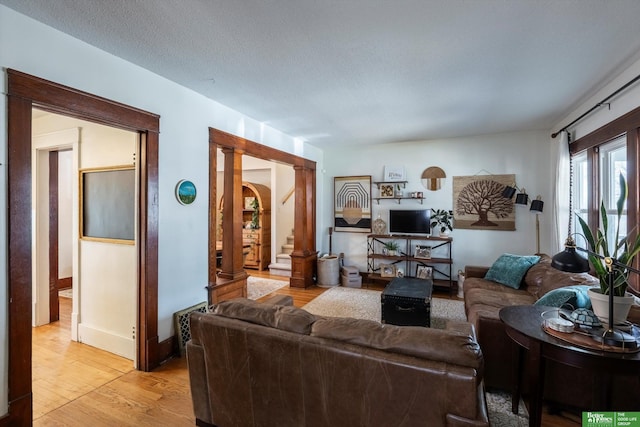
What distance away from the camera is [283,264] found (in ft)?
21.6

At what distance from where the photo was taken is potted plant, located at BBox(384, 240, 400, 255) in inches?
209

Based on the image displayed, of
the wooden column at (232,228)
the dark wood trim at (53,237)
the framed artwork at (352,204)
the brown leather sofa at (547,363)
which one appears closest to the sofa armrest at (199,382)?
the wooden column at (232,228)

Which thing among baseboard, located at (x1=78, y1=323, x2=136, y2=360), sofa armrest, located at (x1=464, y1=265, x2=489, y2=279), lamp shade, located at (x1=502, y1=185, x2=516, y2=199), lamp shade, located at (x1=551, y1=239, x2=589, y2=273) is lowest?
baseboard, located at (x1=78, y1=323, x2=136, y2=360)

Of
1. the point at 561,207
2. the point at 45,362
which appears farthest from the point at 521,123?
the point at 45,362

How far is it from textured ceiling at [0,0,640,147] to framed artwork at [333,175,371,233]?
7.79 feet

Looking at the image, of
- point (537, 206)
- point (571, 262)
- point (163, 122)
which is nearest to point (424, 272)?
point (537, 206)

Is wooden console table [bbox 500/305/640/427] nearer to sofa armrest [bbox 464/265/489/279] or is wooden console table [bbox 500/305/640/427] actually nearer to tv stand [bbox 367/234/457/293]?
sofa armrest [bbox 464/265/489/279]

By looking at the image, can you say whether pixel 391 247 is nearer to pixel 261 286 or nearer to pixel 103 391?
pixel 261 286

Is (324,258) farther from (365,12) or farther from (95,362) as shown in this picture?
(365,12)

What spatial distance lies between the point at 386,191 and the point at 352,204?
2.35 feet

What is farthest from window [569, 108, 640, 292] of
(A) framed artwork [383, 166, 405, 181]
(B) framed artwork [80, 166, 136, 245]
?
(B) framed artwork [80, 166, 136, 245]

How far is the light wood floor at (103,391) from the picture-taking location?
6.61 feet

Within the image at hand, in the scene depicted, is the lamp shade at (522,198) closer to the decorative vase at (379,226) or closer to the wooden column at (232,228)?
the decorative vase at (379,226)

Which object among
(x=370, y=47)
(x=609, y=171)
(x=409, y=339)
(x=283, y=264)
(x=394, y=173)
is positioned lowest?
(x=283, y=264)
